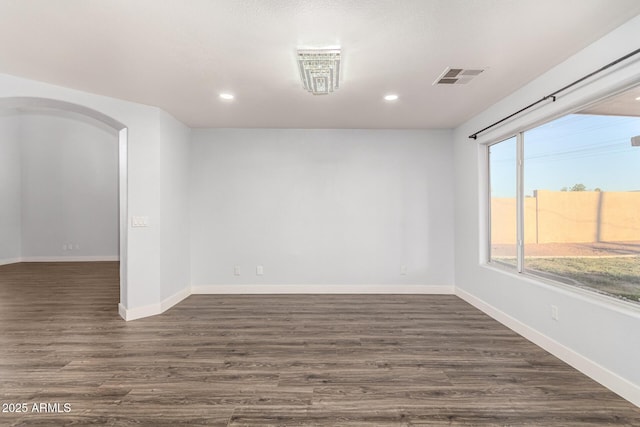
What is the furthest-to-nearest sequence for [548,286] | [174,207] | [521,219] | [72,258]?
[72,258]
[174,207]
[521,219]
[548,286]

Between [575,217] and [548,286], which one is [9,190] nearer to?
[548,286]

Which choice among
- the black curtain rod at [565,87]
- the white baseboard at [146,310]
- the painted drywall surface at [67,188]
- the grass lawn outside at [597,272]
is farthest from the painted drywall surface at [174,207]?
the painted drywall surface at [67,188]

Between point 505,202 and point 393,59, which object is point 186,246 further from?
point 505,202

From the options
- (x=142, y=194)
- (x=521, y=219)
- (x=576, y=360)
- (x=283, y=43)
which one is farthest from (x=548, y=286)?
(x=142, y=194)

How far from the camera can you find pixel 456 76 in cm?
297

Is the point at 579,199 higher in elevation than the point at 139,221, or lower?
higher

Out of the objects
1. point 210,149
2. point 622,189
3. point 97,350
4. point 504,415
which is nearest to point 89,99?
point 210,149

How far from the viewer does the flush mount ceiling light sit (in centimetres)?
248

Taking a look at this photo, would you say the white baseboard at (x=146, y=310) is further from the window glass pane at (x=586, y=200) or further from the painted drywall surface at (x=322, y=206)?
the window glass pane at (x=586, y=200)

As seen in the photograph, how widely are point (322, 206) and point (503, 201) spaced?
2.56 meters

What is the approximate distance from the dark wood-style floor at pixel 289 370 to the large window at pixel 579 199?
843 mm

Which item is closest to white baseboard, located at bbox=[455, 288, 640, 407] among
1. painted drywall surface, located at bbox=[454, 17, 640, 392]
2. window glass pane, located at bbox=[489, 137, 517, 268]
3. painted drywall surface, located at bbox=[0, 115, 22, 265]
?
painted drywall surface, located at bbox=[454, 17, 640, 392]

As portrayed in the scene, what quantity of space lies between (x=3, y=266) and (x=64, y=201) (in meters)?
1.94

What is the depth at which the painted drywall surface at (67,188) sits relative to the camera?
7.95 m
